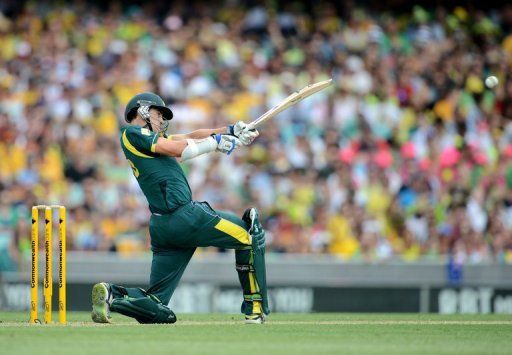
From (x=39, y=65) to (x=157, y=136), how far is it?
10018mm

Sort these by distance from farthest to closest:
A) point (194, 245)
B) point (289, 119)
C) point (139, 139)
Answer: point (289, 119), point (194, 245), point (139, 139)

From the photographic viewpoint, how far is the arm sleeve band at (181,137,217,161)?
32.4 feet

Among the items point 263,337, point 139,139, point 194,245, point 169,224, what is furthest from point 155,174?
point 263,337

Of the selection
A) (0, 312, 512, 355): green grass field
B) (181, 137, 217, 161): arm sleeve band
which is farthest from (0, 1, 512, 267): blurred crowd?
(181, 137, 217, 161): arm sleeve band

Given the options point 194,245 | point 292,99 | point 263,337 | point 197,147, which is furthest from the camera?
point 292,99

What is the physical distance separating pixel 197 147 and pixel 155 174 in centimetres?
48

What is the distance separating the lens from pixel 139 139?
10039mm

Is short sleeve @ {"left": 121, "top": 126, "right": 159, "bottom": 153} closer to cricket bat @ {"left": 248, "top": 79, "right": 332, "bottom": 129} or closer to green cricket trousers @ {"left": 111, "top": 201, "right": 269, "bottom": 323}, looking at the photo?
green cricket trousers @ {"left": 111, "top": 201, "right": 269, "bottom": 323}

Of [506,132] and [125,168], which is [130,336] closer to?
[125,168]

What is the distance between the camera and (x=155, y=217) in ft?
33.6

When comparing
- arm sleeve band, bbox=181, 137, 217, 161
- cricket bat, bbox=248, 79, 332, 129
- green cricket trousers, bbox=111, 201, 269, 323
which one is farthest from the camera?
cricket bat, bbox=248, 79, 332, 129

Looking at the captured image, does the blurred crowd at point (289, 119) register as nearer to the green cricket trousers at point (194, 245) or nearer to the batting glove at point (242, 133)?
the green cricket trousers at point (194, 245)

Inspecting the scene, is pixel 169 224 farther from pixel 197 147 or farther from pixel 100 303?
pixel 100 303

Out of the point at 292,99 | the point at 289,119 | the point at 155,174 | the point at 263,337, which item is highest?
the point at 289,119
